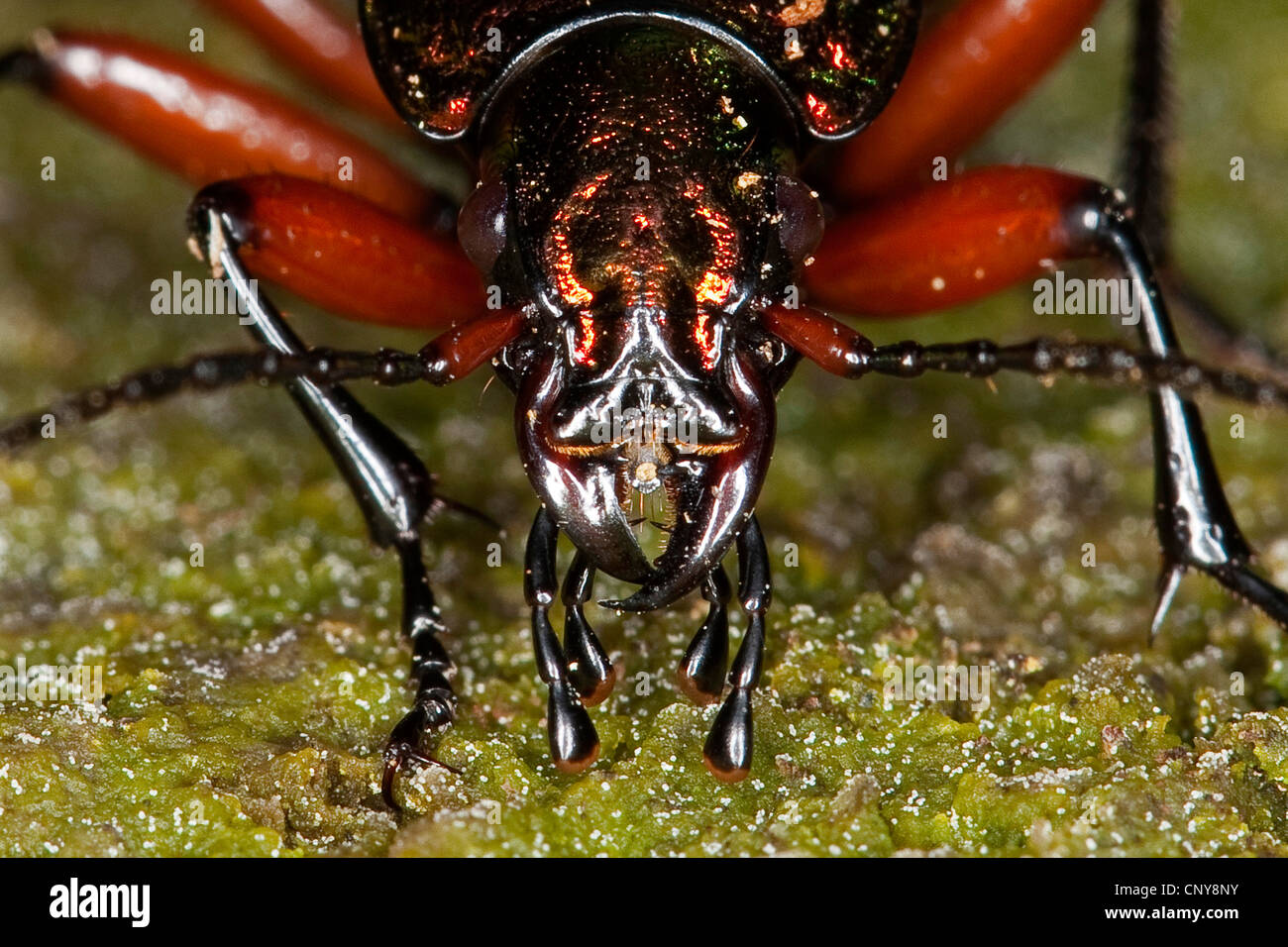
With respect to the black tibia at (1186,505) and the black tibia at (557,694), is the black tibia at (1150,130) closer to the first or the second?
the black tibia at (1186,505)

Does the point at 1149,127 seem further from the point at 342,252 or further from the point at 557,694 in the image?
the point at 557,694

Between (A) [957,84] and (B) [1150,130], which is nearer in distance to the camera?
(A) [957,84]

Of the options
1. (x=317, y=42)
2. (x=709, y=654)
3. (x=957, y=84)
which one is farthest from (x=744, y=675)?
(x=317, y=42)

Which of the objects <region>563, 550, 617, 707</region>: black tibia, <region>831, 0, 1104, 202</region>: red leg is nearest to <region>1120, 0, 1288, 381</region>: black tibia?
<region>831, 0, 1104, 202</region>: red leg

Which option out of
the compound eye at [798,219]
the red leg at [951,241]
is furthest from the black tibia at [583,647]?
the red leg at [951,241]

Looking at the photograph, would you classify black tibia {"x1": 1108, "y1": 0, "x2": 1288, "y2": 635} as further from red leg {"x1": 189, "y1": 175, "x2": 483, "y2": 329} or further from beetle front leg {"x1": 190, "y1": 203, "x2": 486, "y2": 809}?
beetle front leg {"x1": 190, "y1": 203, "x2": 486, "y2": 809}
